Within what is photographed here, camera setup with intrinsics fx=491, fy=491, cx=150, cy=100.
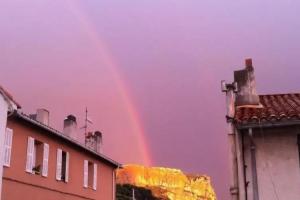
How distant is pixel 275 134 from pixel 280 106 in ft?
4.39

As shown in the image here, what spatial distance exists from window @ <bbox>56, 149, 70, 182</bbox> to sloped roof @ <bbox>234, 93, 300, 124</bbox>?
49.5 feet

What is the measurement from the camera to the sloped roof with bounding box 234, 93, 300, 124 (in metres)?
11.8

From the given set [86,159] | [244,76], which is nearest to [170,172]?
[86,159]

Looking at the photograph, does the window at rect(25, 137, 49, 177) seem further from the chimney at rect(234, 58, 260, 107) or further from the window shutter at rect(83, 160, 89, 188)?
the chimney at rect(234, 58, 260, 107)

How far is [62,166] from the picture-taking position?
2808 centimetres

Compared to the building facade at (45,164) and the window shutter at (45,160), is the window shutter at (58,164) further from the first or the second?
the window shutter at (45,160)

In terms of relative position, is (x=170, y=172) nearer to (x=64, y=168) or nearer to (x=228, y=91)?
(x=64, y=168)

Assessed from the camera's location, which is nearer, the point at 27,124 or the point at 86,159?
the point at 27,124

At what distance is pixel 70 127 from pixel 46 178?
584 cm

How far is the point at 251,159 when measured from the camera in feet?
40.2

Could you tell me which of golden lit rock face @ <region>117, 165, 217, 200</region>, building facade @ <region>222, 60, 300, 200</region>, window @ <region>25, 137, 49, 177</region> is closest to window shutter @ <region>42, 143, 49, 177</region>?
window @ <region>25, 137, 49, 177</region>

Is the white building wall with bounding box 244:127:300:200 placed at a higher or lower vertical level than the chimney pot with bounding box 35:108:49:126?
lower

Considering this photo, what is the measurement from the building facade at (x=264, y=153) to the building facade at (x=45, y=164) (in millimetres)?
11809

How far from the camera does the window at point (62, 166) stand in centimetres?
2685
